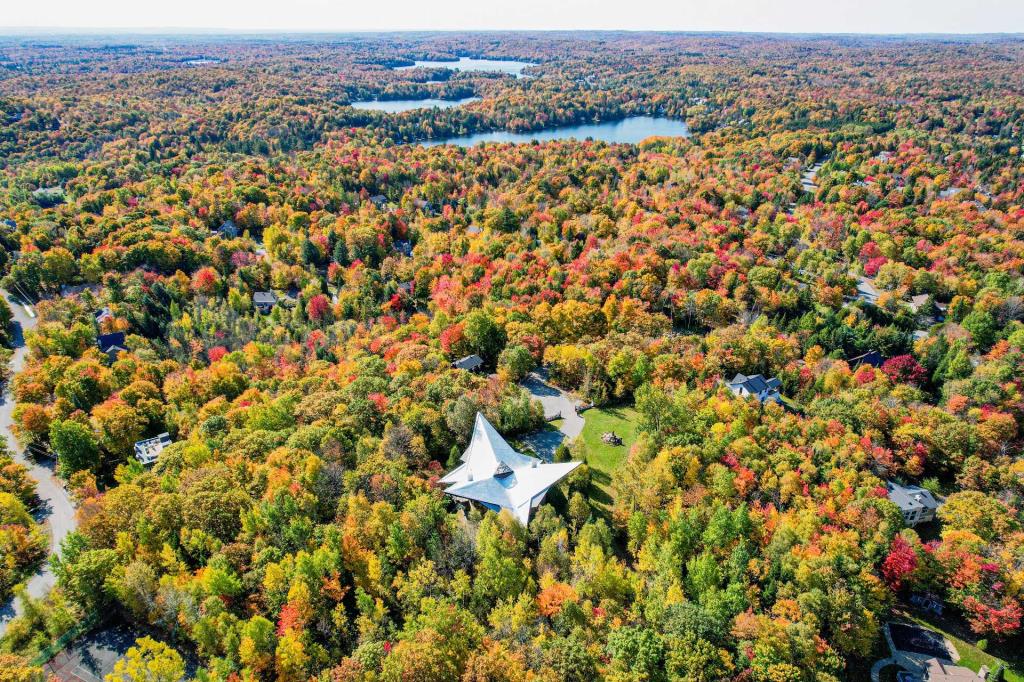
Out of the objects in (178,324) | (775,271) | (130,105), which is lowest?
(178,324)

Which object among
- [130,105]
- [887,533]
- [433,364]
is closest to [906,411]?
[887,533]

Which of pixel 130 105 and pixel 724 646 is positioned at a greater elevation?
pixel 130 105

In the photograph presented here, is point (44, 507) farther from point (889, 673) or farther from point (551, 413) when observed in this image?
point (889, 673)

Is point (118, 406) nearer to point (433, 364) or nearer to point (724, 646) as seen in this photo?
point (433, 364)

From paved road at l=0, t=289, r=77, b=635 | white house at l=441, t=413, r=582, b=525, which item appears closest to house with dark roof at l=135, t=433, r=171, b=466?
paved road at l=0, t=289, r=77, b=635

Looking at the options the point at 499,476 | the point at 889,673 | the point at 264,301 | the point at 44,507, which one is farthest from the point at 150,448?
the point at 889,673

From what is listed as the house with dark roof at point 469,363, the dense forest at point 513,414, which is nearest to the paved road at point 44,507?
the dense forest at point 513,414
